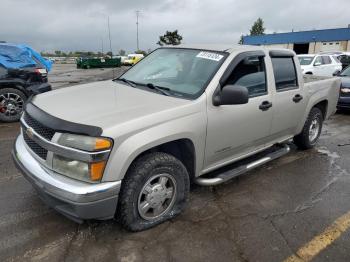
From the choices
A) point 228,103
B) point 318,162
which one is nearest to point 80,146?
point 228,103

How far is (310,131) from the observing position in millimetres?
5797

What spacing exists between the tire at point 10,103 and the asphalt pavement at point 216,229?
338cm

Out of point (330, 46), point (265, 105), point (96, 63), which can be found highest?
point (330, 46)

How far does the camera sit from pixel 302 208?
3.86 m

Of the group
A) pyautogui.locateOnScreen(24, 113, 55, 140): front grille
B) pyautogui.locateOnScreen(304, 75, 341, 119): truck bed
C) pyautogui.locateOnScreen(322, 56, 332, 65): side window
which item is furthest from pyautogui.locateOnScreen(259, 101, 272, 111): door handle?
pyautogui.locateOnScreen(322, 56, 332, 65): side window

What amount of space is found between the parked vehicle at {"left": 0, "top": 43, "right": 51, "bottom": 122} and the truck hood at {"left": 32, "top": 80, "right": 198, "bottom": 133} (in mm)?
4324

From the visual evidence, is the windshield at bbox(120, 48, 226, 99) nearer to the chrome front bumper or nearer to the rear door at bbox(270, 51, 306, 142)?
the rear door at bbox(270, 51, 306, 142)

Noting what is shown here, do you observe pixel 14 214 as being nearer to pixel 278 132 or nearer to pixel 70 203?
pixel 70 203

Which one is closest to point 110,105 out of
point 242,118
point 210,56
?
point 210,56

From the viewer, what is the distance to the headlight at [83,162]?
2693 mm

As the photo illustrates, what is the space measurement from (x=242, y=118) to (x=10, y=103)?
5897mm

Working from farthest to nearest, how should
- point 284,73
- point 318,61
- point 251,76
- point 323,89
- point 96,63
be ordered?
1. point 96,63
2. point 318,61
3. point 323,89
4. point 284,73
5. point 251,76

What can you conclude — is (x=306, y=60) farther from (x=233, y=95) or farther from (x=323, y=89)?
(x=233, y=95)

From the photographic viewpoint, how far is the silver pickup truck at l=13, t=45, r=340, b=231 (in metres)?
2.76
